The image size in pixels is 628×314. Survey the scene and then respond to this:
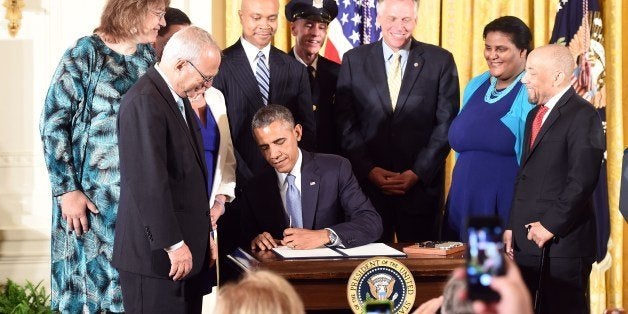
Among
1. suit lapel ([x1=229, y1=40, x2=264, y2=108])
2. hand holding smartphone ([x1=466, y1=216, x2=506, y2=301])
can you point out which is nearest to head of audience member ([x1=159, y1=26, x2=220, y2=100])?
suit lapel ([x1=229, y1=40, x2=264, y2=108])

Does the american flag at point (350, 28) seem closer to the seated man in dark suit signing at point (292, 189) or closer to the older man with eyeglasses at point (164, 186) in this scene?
the seated man in dark suit signing at point (292, 189)

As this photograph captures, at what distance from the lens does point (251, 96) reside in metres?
4.27

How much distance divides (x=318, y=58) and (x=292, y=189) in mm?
1193

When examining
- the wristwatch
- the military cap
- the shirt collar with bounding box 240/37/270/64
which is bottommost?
the wristwatch

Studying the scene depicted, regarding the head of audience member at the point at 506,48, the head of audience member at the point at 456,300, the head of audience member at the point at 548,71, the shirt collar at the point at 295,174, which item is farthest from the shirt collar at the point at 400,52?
the head of audience member at the point at 456,300

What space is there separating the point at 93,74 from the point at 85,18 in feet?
6.04

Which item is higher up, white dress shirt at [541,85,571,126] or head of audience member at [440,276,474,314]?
white dress shirt at [541,85,571,126]

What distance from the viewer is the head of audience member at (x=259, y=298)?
1300mm

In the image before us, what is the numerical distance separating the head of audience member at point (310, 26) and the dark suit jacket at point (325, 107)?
0.11 meters

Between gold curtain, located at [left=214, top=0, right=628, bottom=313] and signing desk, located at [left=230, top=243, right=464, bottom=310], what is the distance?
2.64 meters

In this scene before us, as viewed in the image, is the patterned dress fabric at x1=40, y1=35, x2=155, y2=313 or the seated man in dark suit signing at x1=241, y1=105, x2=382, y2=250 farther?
the seated man in dark suit signing at x1=241, y1=105, x2=382, y2=250

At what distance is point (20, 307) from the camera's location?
15.2 ft

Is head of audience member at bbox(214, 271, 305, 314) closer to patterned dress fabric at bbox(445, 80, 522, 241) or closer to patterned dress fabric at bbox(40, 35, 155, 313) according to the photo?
patterned dress fabric at bbox(40, 35, 155, 313)

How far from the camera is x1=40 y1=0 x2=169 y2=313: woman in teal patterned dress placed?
11.4 feet
